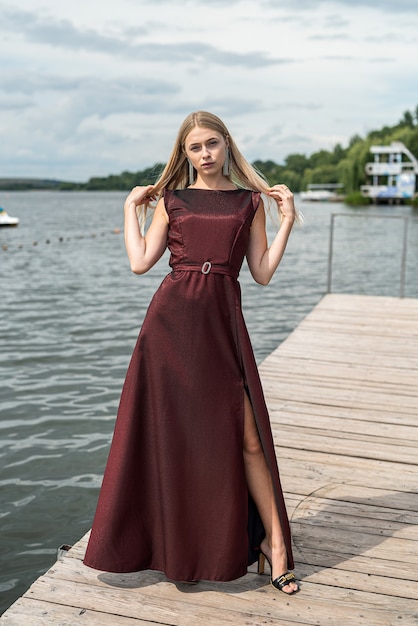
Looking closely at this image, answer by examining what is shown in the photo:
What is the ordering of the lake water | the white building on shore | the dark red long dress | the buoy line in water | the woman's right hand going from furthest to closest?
the white building on shore, the buoy line in water, the lake water, the woman's right hand, the dark red long dress

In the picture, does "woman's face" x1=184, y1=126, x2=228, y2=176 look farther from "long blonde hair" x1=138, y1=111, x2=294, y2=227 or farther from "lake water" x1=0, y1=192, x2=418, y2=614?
"lake water" x1=0, y1=192, x2=418, y2=614

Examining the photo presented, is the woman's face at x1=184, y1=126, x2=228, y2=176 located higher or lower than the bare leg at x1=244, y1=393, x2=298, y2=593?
higher

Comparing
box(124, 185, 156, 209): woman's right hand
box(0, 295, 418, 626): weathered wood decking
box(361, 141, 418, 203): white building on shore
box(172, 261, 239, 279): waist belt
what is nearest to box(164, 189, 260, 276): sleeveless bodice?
box(172, 261, 239, 279): waist belt

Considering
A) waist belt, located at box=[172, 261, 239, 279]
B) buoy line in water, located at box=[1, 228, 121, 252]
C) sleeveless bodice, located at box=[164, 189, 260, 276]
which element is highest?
sleeveless bodice, located at box=[164, 189, 260, 276]

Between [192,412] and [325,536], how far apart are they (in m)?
1.00

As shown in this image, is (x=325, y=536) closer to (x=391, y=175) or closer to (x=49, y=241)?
(x=49, y=241)

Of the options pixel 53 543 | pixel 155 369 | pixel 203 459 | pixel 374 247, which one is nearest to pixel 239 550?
pixel 203 459

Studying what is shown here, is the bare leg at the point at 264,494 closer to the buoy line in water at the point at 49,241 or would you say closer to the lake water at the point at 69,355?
the lake water at the point at 69,355

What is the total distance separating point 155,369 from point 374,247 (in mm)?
28560

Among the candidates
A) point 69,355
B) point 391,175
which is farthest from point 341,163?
point 69,355

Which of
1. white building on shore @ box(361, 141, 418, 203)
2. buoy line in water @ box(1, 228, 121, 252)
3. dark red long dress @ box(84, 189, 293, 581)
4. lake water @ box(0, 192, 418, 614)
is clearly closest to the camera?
dark red long dress @ box(84, 189, 293, 581)

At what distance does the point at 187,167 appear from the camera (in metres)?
2.73

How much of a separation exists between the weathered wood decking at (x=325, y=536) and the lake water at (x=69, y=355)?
1.40 meters

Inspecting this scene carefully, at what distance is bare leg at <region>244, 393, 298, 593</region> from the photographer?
8.57 feet
